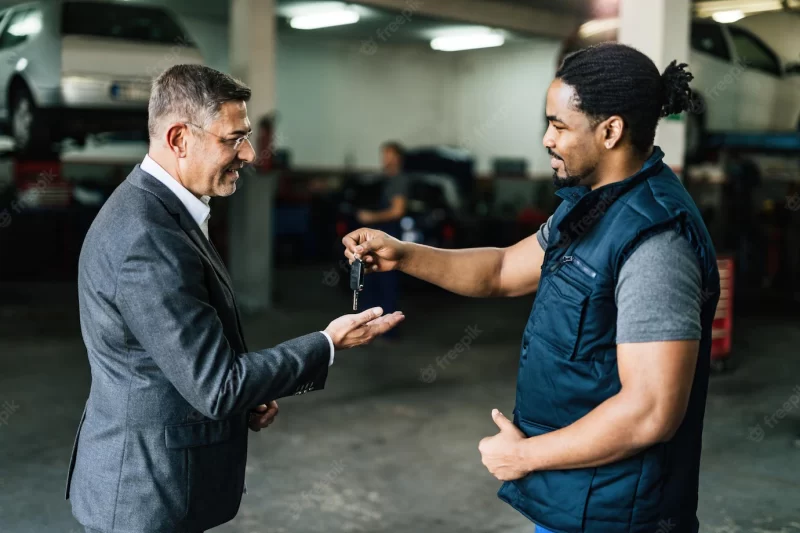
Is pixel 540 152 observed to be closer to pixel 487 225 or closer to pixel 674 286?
pixel 487 225

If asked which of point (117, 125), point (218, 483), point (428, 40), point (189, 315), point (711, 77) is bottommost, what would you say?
point (218, 483)

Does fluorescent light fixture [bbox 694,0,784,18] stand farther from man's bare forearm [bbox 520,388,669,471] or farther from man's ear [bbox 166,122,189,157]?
man's bare forearm [bbox 520,388,669,471]

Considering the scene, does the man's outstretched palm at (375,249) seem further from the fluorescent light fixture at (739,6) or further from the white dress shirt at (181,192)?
the fluorescent light fixture at (739,6)

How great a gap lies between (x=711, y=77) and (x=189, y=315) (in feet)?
26.5

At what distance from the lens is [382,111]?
17.5 metres

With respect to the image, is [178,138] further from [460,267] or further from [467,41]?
[467,41]

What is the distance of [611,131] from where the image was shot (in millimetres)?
1417

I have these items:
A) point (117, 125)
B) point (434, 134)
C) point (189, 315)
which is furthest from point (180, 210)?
point (434, 134)

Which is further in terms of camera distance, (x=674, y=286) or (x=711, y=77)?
(x=711, y=77)

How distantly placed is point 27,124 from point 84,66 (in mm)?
1055

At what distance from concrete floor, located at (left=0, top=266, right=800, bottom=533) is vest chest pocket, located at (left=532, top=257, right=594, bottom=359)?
6.89 ft

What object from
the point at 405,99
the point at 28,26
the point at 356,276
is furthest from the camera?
the point at 405,99

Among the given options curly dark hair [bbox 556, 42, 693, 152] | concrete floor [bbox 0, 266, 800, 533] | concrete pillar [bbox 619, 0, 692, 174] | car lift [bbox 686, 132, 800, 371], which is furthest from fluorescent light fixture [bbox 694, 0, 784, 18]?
curly dark hair [bbox 556, 42, 693, 152]

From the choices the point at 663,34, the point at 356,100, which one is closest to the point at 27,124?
the point at 663,34
